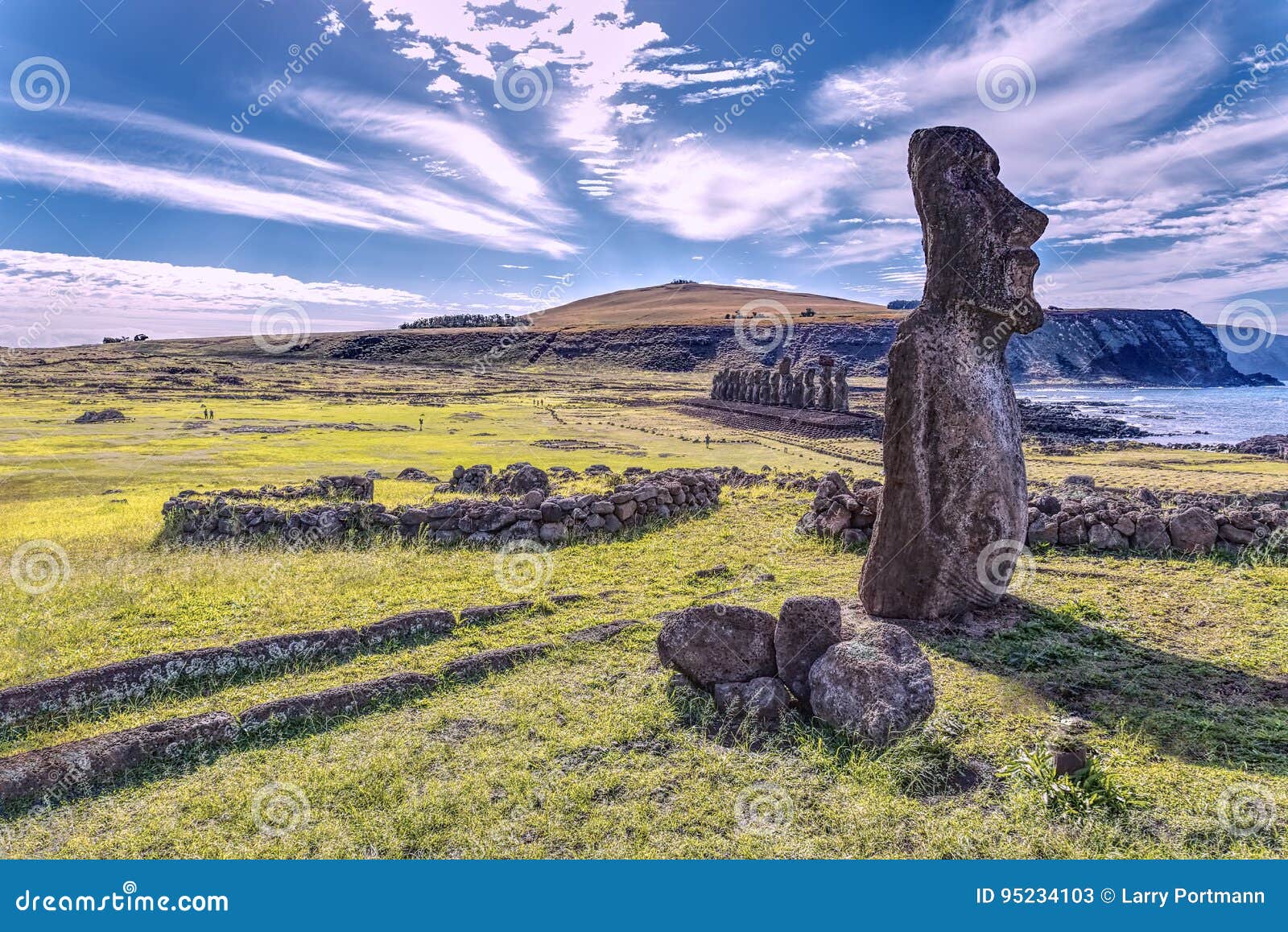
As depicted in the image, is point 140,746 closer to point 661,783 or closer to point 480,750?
point 480,750

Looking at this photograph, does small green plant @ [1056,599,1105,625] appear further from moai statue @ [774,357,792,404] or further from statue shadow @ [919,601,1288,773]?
moai statue @ [774,357,792,404]

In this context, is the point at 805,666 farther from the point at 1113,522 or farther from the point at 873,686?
the point at 1113,522

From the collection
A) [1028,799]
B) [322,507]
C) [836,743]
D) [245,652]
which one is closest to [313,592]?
[245,652]

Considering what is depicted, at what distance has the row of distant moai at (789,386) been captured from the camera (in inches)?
1599

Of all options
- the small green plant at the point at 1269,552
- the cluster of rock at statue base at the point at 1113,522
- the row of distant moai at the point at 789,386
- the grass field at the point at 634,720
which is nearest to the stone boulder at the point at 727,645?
the grass field at the point at 634,720

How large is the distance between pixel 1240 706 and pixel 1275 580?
4919mm

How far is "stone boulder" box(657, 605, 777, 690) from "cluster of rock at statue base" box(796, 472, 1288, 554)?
171 inches

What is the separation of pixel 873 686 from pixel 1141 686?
3116 mm

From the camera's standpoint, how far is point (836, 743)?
19.5ft

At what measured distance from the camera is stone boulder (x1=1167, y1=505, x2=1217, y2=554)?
36.6 feet

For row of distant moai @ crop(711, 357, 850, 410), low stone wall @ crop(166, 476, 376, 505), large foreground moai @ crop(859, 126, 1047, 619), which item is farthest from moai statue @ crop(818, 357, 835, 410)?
large foreground moai @ crop(859, 126, 1047, 619)

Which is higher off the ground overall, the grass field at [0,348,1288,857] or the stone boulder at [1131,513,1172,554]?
the stone boulder at [1131,513,1172,554]

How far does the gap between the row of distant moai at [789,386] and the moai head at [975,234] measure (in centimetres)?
3086

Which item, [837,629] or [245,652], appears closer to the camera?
[837,629]
